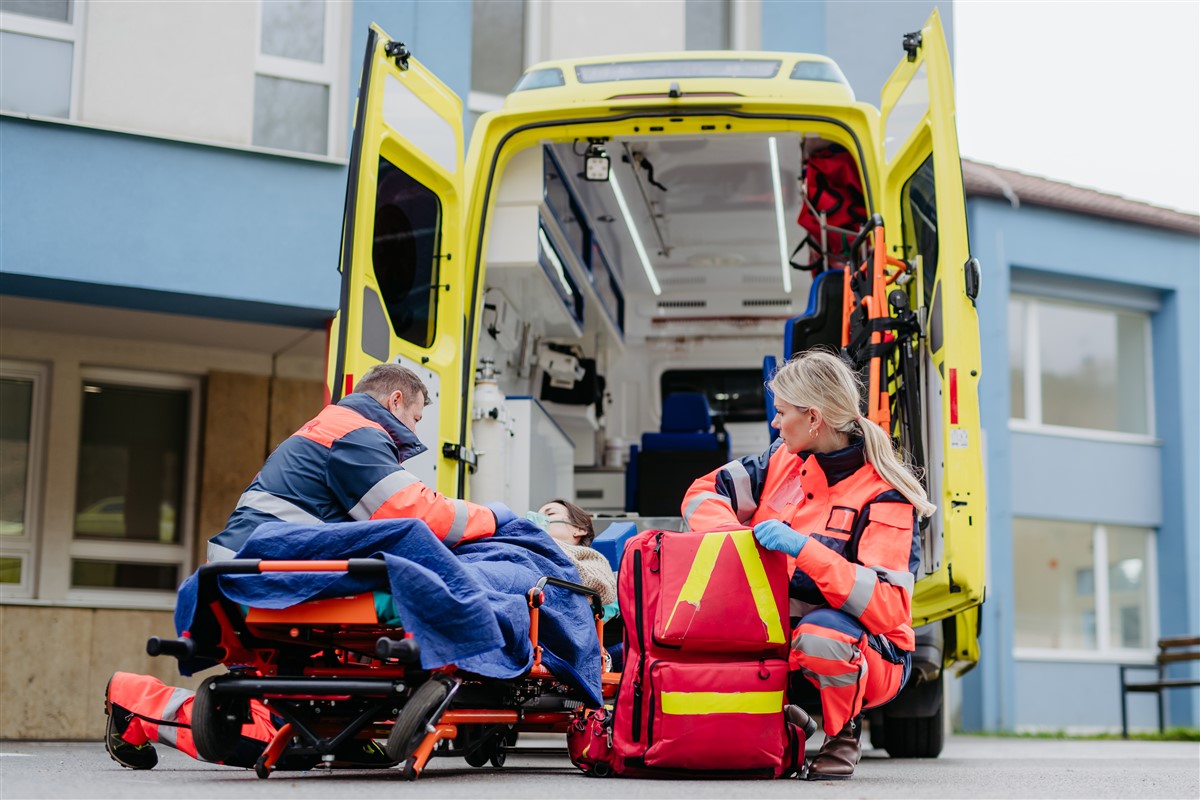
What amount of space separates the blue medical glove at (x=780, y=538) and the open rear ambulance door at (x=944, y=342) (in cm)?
141

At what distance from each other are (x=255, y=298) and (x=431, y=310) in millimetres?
3033

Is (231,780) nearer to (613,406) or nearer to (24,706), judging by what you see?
(24,706)

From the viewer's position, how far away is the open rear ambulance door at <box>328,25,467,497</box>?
219 inches

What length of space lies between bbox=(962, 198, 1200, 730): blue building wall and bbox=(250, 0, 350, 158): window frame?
412 inches

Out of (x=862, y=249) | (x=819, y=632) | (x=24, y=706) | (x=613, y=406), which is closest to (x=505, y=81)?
(x=613, y=406)

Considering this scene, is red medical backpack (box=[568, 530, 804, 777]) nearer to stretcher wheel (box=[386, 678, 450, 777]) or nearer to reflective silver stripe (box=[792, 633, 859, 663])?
reflective silver stripe (box=[792, 633, 859, 663])

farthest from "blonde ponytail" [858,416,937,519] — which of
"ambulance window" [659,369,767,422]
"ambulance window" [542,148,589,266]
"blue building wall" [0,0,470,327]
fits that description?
"ambulance window" [659,369,767,422]

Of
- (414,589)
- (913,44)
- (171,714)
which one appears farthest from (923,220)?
(171,714)

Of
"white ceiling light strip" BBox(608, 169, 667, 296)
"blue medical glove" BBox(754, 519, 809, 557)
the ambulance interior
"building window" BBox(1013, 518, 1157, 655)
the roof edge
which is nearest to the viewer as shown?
"blue medical glove" BBox(754, 519, 809, 557)

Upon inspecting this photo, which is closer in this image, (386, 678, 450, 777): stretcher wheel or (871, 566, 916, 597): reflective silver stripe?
(386, 678, 450, 777): stretcher wheel

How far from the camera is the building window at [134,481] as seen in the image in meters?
9.98

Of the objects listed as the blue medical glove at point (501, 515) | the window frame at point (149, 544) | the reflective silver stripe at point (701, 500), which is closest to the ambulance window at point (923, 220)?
the reflective silver stripe at point (701, 500)

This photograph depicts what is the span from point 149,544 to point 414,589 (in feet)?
23.0

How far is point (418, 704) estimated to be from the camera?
3707mm
